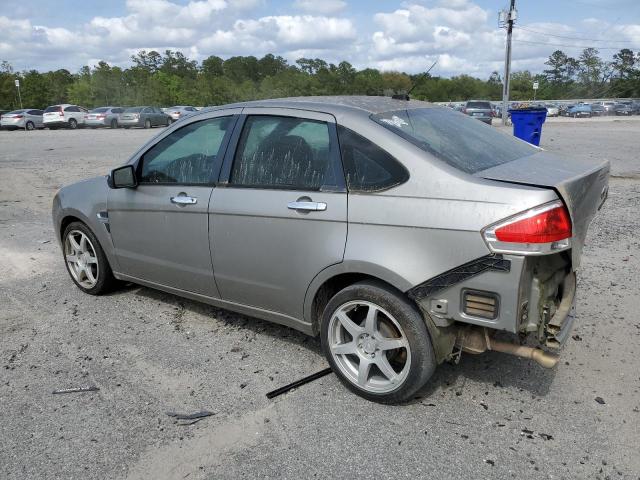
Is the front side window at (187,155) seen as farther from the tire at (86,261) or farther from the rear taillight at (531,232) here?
the rear taillight at (531,232)

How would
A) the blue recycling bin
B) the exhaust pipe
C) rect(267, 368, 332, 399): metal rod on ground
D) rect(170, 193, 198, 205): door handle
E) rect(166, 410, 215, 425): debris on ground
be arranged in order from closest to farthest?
Result: the exhaust pipe → rect(166, 410, 215, 425): debris on ground → rect(267, 368, 332, 399): metal rod on ground → rect(170, 193, 198, 205): door handle → the blue recycling bin

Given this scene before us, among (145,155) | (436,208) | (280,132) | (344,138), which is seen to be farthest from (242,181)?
(436,208)

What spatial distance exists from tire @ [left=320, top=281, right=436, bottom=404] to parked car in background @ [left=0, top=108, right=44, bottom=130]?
39.4 meters

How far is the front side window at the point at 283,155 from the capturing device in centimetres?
343

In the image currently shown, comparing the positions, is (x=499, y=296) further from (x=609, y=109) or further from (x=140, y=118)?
(x=609, y=109)

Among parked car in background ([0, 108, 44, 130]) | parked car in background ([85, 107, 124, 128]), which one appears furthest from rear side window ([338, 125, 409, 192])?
parked car in background ([0, 108, 44, 130])

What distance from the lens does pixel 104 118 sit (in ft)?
125

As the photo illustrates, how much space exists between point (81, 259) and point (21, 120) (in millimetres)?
36855

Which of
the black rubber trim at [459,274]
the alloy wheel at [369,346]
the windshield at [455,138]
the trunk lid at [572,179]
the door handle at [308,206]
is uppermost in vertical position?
the windshield at [455,138]

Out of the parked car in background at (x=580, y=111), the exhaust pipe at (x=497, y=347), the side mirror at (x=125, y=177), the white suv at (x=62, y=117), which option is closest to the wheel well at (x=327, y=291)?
the exhaust pipe at (x=497, y=347)

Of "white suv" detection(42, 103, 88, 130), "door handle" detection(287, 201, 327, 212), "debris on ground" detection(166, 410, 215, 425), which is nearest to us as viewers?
A: "debris on ground" detection(166, 410, 215, 425)

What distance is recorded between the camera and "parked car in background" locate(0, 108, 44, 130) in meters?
36.4

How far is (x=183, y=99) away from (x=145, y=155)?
222 feet

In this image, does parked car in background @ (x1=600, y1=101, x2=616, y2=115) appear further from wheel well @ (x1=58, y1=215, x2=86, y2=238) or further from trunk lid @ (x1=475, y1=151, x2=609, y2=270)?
wheel well @ (x1=58, y1=215, x2=86, y2=238)
